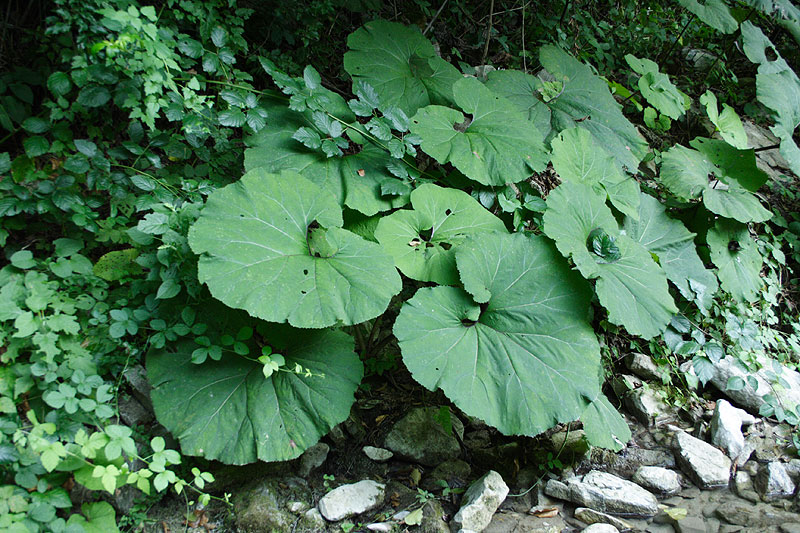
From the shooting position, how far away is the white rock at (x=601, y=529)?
5.77ft

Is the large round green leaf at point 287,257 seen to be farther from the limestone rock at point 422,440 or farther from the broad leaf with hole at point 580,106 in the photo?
the broad leaf with hole at point 580,106

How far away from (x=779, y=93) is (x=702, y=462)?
7.92 ft

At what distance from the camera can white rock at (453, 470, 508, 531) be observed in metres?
1.77

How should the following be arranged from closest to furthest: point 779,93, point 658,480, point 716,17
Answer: point 658,480, point 779,93, point 716,17

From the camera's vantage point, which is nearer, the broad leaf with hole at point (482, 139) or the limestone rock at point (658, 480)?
the limestone rock at point (658, 480)

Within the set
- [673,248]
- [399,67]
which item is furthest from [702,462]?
[399,67]

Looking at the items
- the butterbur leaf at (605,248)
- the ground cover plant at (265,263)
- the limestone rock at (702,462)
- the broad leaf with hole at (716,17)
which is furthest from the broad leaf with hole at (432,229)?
the broad leaf with hole at (716,17)

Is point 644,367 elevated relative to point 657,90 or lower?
lower

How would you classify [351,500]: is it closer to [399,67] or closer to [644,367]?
[644,367]

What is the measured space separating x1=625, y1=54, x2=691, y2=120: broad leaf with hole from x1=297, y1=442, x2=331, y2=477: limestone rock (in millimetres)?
2782

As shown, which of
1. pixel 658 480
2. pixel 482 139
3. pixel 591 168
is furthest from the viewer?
pixel 591 168

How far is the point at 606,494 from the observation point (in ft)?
6.25

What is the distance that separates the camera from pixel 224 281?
168 cm

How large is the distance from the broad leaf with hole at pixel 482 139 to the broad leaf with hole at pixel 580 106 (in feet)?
1.06
